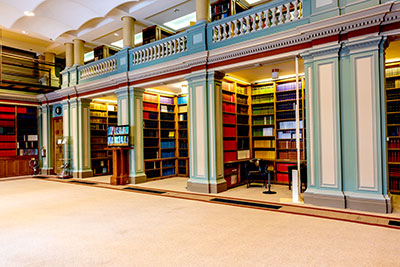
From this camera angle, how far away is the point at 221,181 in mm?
6836

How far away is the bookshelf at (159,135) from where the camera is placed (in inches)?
373

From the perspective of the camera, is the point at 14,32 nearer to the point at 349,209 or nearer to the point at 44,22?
the point at 44,22

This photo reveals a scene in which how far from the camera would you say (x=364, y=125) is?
4.75 metres

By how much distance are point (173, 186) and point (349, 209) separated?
456cm

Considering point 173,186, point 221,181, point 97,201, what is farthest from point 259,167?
point 97,201

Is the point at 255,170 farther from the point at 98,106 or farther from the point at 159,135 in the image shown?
the point at 98,106

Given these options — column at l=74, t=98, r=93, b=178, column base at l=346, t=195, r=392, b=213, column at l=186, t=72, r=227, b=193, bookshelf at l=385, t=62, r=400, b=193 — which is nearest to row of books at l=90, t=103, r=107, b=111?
column at l=74, t=98, r=93, b=178

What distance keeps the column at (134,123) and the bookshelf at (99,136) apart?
299cm

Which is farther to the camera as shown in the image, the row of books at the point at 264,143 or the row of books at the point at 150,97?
the row of books at the point at 150,97

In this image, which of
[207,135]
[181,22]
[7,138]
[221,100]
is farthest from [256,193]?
[7,138]

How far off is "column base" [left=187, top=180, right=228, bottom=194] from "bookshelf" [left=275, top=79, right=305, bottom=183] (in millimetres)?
1986

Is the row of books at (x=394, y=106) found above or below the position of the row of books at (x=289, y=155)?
above

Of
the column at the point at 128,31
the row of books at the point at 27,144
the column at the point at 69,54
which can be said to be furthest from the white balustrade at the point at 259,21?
the row of books at the point at 27,144

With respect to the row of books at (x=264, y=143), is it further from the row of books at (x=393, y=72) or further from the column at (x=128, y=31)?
the column at (x=128, y=31)
